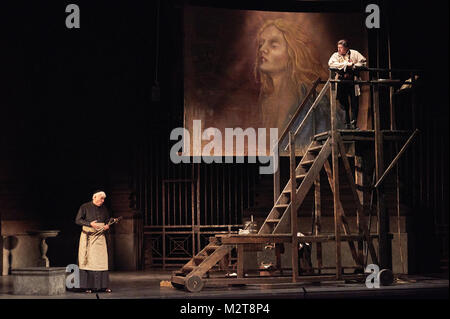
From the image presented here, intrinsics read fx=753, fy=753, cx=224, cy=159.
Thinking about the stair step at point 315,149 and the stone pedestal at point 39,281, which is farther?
the stair step at point 315,149

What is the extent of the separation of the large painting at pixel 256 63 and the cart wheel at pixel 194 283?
377 cm

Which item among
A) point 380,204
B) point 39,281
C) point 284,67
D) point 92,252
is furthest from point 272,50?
point 39,281

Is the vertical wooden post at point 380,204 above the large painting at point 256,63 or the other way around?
the other way around

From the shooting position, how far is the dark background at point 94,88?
16.0 m

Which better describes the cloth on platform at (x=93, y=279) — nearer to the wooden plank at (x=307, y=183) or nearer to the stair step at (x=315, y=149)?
the wooden plank at (x=307, y=183)

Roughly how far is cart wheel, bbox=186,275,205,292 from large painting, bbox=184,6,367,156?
12.4ft

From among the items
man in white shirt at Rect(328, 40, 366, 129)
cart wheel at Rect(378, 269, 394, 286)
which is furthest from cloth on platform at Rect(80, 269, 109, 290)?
man in white shirt at Rect(328, 40, 366, 129)

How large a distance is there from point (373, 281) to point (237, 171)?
520cm

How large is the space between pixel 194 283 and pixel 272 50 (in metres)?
5.92

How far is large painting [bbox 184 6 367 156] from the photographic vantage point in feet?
49.9

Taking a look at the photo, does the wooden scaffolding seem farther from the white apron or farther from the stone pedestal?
the stone pedestal

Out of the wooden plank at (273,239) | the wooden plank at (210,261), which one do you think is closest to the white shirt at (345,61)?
the wooden plank at (273,239)

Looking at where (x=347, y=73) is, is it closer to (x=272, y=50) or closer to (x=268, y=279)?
(x=272, y=50)

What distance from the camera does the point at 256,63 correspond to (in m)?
15.6
